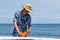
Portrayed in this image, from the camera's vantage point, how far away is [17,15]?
6.74m

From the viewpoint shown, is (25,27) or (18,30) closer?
(18,30)

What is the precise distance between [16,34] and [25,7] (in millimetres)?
706

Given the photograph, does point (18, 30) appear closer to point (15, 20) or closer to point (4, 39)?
point (15, 20)

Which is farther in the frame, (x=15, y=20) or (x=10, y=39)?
(x=15, y=20)

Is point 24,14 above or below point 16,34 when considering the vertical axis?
above

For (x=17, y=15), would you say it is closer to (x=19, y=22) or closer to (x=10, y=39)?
(x=19, y=22)

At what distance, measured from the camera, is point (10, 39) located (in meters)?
4.41

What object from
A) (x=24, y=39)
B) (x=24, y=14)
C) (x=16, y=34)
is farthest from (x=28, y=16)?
(x=24, y=39)

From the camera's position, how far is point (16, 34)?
6.57 meters

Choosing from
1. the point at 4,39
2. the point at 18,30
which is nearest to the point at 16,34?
the point at 18,30

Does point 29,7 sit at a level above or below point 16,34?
above

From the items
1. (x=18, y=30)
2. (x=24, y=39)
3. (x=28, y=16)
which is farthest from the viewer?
(x=28, y=16)

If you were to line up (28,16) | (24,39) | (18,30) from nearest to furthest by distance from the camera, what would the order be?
(24,39) → (18,30) → (28,16)

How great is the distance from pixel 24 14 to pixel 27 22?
0.81 feet
